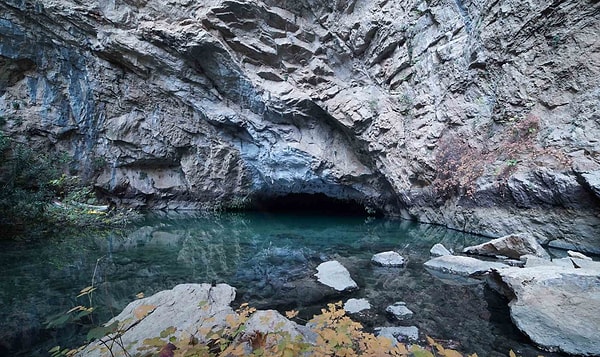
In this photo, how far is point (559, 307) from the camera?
115 inches

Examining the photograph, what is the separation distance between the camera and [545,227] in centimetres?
652

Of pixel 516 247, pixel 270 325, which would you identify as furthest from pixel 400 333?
pixel 516 247

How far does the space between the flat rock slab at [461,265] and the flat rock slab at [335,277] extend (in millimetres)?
1705

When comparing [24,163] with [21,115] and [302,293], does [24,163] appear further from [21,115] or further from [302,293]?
[302,293]

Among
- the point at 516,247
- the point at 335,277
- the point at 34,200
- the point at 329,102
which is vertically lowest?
the point at 34,200

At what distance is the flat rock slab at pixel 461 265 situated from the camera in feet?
15.2

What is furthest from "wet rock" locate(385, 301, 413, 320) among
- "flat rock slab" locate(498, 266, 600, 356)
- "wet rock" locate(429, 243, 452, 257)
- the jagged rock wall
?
the jagged rock wall

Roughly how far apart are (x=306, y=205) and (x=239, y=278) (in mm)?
13555

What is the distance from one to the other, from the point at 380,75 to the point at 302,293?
366 inches

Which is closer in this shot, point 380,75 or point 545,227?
point 545,227

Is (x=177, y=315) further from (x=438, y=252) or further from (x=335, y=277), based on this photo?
(x=438, y=252)

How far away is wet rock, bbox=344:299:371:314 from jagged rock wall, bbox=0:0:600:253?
5437 millimetres

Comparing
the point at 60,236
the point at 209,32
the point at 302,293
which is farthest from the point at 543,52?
the point at 60,236

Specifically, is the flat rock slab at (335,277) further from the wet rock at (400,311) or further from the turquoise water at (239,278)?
the wet rock at (400,311)
